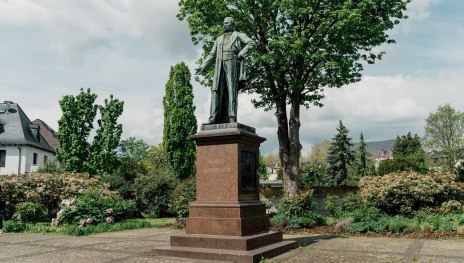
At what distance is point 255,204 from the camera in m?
9.90

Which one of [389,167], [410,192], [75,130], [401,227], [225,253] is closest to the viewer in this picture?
[225,253]

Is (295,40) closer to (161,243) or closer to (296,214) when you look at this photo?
(296,214)

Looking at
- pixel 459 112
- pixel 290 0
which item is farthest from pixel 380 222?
pixel 459 112

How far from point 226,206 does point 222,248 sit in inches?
35.0

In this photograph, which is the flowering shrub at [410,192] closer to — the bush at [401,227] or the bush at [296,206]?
the bush at [401,227]

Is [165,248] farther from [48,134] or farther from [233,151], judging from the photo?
[48,134]

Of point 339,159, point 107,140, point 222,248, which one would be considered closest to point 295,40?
point 222,248

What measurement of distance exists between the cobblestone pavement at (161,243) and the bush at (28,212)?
17.5 feet

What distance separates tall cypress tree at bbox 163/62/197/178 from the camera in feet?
126

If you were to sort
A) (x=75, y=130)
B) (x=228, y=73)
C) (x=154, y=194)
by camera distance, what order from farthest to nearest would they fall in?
(x=75, y=130) < (x=154, y=194) < (x=228, y=73)

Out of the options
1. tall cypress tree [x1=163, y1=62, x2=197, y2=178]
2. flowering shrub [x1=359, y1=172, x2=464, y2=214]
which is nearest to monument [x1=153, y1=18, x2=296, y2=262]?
flowering shrub [x1=359, y1=172, x2=464, y2=214]

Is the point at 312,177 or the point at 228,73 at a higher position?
the point at 228,73

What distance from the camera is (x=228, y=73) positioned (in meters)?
10.5

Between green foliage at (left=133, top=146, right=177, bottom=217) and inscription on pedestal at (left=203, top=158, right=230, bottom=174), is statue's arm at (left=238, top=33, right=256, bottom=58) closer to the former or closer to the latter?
inscription on pedestal at (left=203, top=158, right=230, bottom=174)
